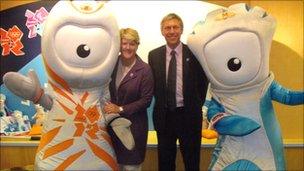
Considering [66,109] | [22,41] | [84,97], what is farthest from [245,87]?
[22,41]

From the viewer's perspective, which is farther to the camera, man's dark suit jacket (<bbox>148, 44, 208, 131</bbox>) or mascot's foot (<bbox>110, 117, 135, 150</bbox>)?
man's dark suit jacket (<bbox>148, 44, 208, 131</bbox>)

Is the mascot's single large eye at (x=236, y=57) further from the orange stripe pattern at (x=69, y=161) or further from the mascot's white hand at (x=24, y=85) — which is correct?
the mascot's white hand at (x=24, y=85)

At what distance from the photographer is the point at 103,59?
275 cm

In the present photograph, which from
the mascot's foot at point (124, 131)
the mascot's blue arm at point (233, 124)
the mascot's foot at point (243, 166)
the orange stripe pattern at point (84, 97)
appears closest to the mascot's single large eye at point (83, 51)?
the orange stripe pattern at point (84, 97)

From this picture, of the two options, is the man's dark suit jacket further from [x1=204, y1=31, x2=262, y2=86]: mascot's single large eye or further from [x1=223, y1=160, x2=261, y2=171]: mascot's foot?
[x1=223, y1=160, x2=261, y2=171]: mascot's foot

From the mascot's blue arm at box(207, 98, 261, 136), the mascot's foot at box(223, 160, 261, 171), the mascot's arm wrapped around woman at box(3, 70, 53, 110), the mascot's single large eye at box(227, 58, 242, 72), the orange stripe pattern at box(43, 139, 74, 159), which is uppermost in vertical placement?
the mascot's single large eye at box(227, 58, 242, 72)

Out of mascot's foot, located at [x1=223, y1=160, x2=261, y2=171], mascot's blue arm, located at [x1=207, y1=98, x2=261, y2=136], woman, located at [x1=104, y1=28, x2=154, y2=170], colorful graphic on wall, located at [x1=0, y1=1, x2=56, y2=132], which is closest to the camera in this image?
mascot's blue arm, located at [x1=207, y1=98, x2=261, y2=136]

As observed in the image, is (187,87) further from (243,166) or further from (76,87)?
(76,87)

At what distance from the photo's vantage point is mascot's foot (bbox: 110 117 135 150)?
2.68 metres

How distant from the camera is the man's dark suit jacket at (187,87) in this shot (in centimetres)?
293

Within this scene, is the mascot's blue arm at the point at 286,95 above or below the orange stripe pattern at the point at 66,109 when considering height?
above

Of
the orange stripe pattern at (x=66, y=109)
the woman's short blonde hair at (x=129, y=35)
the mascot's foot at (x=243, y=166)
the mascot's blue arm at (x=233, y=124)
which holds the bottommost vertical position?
the mascot's foot at (x=243, y=166)

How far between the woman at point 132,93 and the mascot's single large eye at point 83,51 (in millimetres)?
279

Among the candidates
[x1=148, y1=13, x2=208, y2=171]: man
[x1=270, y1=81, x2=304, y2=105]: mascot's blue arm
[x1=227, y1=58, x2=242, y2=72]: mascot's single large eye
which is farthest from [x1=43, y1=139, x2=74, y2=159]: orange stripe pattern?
[x1=270, y1=81, x2=304, y2=105]: mascot's blue arm
